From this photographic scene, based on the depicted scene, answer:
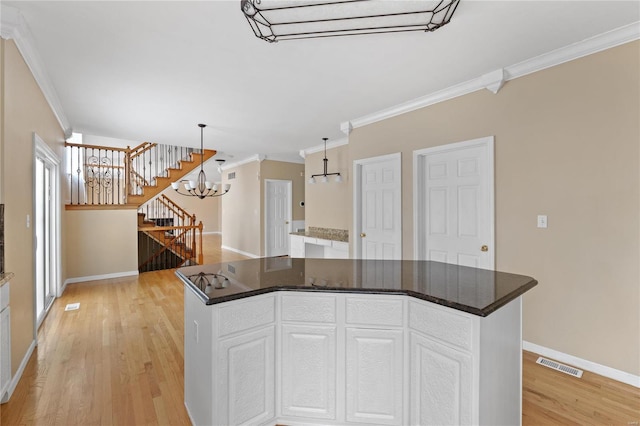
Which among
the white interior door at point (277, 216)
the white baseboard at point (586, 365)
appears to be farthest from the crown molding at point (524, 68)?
the white interior door at point (277, 216)

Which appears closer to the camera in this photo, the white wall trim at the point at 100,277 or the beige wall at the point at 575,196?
the beige wall at the point at 575,196

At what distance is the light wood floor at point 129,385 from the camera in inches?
77.2

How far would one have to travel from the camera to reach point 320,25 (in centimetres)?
214

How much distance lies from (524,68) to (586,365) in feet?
8.49

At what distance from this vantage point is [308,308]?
177 cm

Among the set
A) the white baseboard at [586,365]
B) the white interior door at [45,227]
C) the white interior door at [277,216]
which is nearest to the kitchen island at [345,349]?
the white baseboard at [586,365]

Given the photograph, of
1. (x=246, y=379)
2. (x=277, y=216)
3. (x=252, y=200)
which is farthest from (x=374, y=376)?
(x=252, y=200)

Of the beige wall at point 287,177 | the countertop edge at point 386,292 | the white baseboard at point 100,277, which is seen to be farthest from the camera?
the beige wall at point 287,177

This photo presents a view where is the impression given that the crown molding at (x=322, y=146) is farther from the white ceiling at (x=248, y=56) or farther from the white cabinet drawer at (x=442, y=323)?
the white cabinet drawer at (x=442, y=323)

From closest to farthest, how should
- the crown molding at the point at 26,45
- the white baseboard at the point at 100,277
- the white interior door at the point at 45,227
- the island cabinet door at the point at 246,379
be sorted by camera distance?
the island cabinet door at the point at 246,379 < the crown molding at the point at 26,45 < the white interior door at the point at 45,227 < the white baseboard at the point at 100,277

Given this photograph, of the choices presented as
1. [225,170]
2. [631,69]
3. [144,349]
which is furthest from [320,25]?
[225,170]

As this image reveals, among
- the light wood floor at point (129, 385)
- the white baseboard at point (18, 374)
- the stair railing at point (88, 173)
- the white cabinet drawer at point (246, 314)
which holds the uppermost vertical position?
A: the stair railing at point (88, 173)

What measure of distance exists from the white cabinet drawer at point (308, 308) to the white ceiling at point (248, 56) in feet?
6.29

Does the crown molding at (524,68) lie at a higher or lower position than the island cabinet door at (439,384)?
higher
